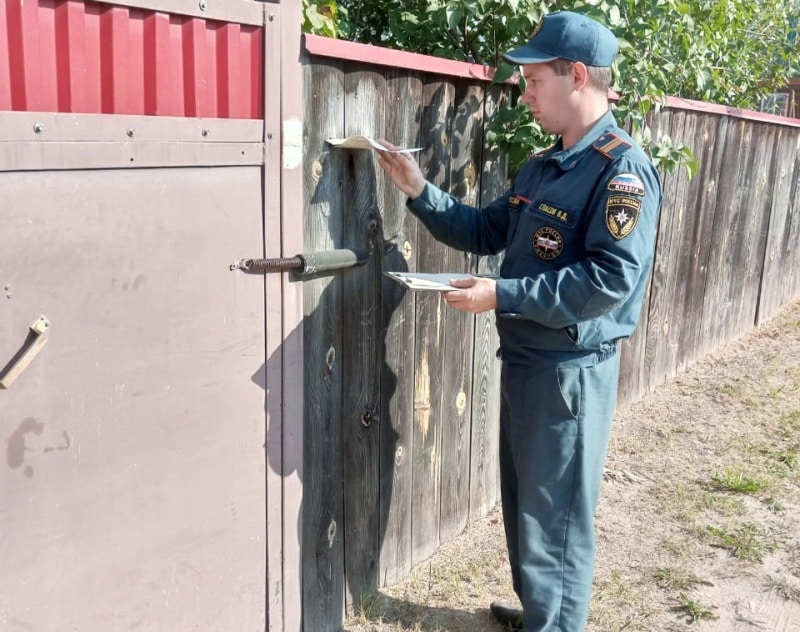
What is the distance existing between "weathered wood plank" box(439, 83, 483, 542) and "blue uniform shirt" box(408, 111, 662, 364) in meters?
0.50

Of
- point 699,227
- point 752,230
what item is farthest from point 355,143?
point 752,230

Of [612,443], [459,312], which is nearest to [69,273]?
[459,312]

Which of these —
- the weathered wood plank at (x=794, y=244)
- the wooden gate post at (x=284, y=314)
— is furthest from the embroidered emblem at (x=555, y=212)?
the weathered wood plank at (x=794, y=244)

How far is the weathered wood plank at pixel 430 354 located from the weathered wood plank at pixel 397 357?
5 centimetres

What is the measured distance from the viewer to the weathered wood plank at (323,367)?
246 centimetres

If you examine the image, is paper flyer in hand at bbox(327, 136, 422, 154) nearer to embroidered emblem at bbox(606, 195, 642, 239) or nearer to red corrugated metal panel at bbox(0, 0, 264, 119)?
red corrugated metal panel at bbox(0, 0, 264, 119)

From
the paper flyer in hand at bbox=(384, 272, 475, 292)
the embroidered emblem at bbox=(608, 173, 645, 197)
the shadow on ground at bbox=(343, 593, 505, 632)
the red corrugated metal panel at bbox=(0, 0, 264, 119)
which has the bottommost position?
the shadow on ground at bbox=(343, 593, 505, 632)

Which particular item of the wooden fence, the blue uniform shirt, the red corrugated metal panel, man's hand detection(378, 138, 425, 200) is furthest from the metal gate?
the blue uniform shirt

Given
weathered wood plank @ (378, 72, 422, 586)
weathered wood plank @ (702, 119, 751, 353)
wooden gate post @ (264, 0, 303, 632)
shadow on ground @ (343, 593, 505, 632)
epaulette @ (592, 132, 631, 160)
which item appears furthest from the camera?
weathered wood plank @ (702, 119, 751, 353)

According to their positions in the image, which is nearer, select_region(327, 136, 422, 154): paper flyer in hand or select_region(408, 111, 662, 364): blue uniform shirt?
select_region(408, 111, 662, 364): blue uniform shirt

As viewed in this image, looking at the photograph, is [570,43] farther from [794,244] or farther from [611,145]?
[794,244]

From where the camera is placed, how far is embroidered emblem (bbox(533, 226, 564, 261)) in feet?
8.05

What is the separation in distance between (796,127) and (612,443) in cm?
466

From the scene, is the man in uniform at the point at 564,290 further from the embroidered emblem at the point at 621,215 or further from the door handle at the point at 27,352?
the door handle at the point at 27,352
